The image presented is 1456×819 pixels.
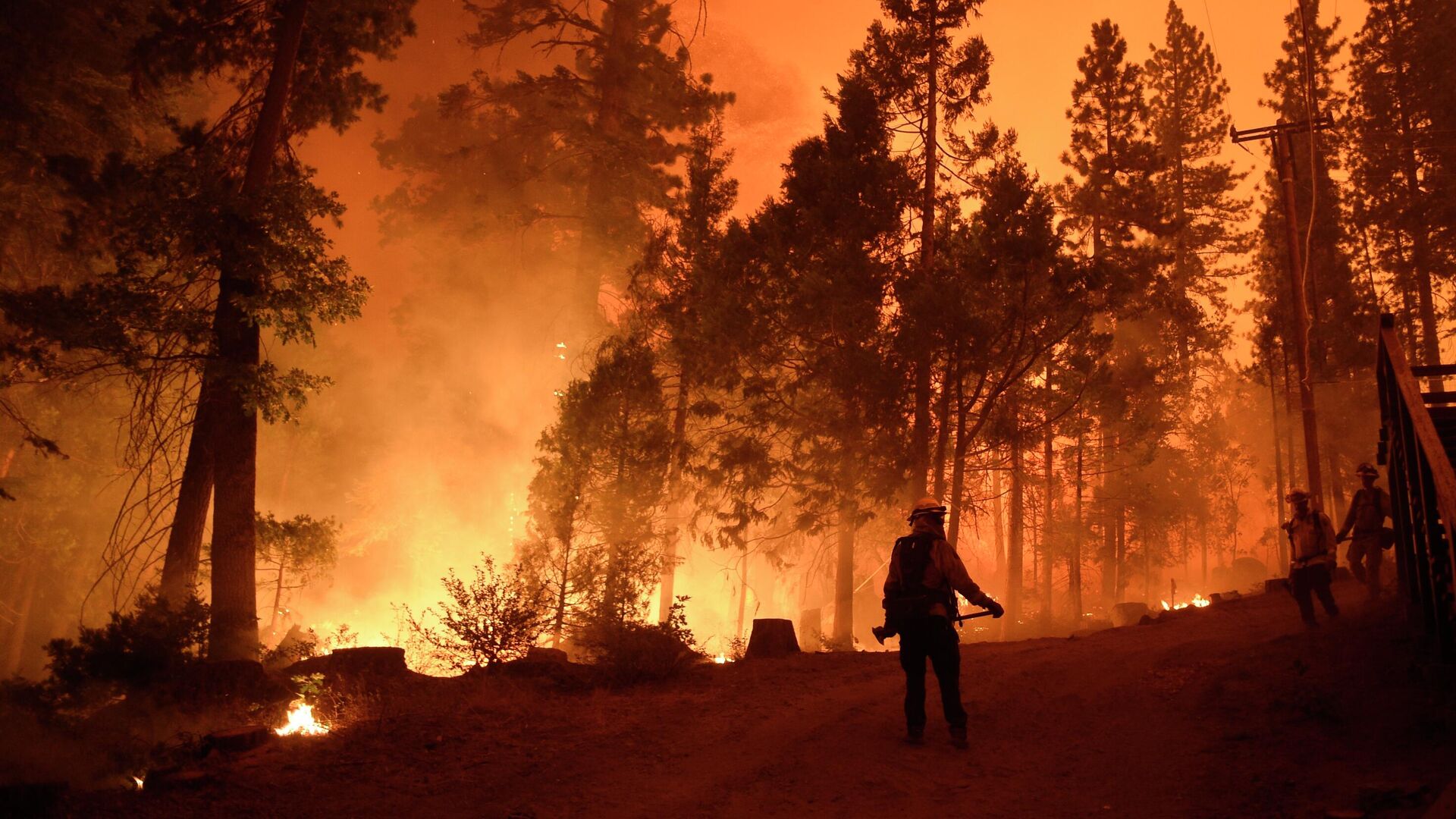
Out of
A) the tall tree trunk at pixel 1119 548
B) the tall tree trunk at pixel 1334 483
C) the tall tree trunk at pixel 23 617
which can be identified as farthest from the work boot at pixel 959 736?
the tall tree trunk at pixel 23 617

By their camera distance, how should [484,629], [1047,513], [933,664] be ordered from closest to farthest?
1. [933,664]
2. [484,629]
3. [1047,513]

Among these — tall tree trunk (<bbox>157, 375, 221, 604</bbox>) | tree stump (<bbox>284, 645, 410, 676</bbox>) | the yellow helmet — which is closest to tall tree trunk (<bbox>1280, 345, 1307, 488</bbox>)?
the yellow helmet

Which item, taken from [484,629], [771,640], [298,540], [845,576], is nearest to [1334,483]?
[845,576]

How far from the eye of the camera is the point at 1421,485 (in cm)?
608

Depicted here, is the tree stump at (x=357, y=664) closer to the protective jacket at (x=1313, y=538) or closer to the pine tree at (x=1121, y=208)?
the protective jacket at (x=1313, y=538)

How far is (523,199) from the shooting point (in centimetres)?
3475

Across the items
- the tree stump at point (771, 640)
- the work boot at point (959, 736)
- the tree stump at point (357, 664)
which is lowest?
the work boot at point (959, 736)

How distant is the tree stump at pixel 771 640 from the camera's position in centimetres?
1345

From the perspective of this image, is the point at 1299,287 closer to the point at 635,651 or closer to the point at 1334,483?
the point at 1334,483

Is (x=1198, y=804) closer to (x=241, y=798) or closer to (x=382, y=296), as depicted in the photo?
(x=241, y=798)

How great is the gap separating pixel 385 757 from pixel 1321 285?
3019 centimetres

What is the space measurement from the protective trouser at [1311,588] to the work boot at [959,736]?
5659 mm

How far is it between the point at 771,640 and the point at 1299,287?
14.9 metres

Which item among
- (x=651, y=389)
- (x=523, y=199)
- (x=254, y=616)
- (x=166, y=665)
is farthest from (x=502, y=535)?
(x=166, y=665)
